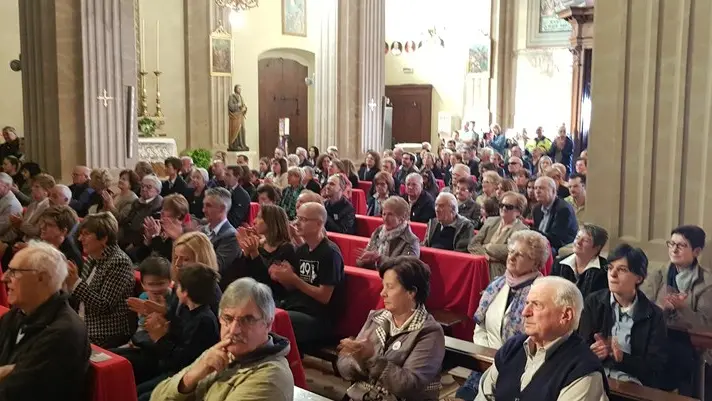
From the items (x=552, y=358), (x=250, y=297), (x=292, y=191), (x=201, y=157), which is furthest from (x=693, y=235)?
(x=201, y=157)

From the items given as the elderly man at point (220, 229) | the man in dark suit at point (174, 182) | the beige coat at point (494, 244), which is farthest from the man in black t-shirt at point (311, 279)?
the man in dark suit at point (174, 182)

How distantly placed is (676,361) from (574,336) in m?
1.32

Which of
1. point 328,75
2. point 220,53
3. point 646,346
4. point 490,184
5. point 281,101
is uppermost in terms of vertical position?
point 220,53

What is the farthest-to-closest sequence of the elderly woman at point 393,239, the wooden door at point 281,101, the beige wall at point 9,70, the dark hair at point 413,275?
the wooden door at point 281,101 < the beige wall at point 9,70 < the elderly woman at point 393,239 < the dark hair at point 413,275

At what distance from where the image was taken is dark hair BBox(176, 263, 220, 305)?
10.8ft

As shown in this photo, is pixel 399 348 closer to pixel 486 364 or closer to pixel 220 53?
pixel 486 364

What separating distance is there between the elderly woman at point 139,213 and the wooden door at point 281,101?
11.0 metres

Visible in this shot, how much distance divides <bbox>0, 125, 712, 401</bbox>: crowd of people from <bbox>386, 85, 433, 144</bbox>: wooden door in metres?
14.6

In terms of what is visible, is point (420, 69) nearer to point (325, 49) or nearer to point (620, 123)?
point (325, 49)

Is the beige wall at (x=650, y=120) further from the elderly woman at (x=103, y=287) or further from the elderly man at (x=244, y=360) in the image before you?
the elderly woman at (x=103, y=287)

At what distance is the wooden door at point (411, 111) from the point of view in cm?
2058

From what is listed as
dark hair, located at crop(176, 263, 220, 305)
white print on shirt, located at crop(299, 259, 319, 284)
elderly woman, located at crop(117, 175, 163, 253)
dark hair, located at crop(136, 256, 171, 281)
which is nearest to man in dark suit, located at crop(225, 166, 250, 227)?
elderly woman, located at crop(117, 175, 163, 253)

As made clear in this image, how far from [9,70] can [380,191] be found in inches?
336

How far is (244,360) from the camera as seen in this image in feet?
8.71
